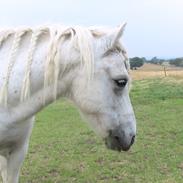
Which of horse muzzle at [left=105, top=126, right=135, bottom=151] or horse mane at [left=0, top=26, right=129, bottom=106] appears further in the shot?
horse muzzle at [left=105, top=126, right=135, bottom=151]

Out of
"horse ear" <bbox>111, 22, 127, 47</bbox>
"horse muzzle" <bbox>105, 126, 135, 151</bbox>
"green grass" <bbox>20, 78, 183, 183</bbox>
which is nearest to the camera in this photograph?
"horse ear" <bbox>111, 22, 127, 47</bbox>

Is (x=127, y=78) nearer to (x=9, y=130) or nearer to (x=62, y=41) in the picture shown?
(x=62, y=41)

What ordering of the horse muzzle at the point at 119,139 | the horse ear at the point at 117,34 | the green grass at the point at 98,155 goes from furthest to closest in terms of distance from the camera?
the green grass at the point at 98,155 → the horse muzzle at the point at 119,139 → the horse ear at the point at 117,34

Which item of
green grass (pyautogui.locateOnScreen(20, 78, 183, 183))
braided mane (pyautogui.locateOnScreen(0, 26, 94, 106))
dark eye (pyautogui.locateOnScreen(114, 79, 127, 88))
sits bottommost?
green grass (pyautogui.locateOnScreen(20, 78, 183, 183))

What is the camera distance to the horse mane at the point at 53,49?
2.82 m

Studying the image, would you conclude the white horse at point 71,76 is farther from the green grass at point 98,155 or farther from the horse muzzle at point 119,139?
the green grass at point 98,155

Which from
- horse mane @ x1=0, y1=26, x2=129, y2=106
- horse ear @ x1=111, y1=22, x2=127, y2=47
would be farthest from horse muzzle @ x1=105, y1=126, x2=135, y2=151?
horse ear @ x1=111, y1=22, x2=127, y2=47

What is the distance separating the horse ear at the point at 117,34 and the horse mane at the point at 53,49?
0.39 ft

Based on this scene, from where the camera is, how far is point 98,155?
6.24 m

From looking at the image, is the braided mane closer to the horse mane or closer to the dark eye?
the horse mane

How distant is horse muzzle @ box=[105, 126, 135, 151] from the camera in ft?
9.61

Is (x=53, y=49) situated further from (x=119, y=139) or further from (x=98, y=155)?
(x=98, y=155)

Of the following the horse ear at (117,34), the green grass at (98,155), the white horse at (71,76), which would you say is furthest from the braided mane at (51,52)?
the green grass at (98,155)

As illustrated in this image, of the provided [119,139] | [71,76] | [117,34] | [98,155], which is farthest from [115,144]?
[98,155]
